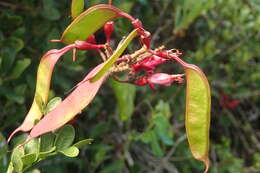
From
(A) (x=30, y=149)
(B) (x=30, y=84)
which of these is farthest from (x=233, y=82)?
(A) (x=30, y=149)

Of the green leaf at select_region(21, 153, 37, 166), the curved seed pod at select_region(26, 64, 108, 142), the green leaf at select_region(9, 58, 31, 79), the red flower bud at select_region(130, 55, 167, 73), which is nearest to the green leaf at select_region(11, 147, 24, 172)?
the green leaf at select_region(21, 153, 37, 166)

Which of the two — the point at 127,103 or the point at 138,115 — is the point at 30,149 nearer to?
the point at 127,103

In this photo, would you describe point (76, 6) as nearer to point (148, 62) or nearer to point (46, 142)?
point (148, 62)

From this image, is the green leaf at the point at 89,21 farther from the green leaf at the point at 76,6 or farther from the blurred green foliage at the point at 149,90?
the blurred green foliage at the point at 149,90

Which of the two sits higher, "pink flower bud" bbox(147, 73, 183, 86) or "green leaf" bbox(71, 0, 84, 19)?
"green leaf" bbox(71, 0, 84, 19)

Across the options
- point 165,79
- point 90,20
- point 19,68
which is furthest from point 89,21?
point 19,68

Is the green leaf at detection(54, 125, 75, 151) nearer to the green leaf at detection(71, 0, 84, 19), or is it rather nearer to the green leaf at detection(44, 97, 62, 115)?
the green leaf at detection(44, 97, 62, 115)
